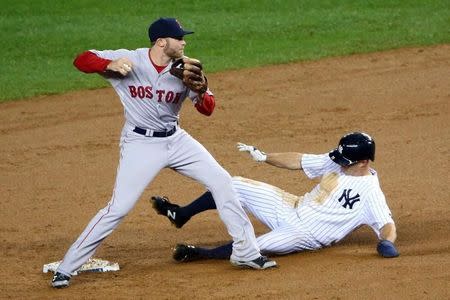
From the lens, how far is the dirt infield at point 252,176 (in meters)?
8.73

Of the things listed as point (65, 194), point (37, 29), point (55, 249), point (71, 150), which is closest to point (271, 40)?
point (37, 29)

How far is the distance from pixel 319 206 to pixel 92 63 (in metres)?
2.10

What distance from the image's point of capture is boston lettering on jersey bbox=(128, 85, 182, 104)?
887 centimetres

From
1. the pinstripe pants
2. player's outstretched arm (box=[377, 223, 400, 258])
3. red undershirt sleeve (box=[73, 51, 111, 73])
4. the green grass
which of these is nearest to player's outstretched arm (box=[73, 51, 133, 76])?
red undershirt sleeve (box=[73, 51, 111, 73])

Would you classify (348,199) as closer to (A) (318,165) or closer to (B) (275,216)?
(A) (318,165)

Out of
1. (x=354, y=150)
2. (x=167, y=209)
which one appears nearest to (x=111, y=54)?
(x=167, y=209)

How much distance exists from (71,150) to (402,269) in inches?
206

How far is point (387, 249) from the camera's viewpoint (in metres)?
8.98

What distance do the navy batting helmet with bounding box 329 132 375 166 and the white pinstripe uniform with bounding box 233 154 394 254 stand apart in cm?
15

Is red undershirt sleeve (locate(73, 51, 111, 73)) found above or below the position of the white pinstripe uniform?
above

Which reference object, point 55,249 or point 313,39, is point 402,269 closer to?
point 55,249

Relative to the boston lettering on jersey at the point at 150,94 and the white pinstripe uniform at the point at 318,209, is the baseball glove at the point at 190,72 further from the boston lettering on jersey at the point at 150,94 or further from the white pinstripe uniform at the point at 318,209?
the white pinstripe uniform at the point at 318,209

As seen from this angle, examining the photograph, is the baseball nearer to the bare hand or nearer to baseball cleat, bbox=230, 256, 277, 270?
the bare hand

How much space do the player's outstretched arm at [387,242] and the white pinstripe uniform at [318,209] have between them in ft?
0.16
